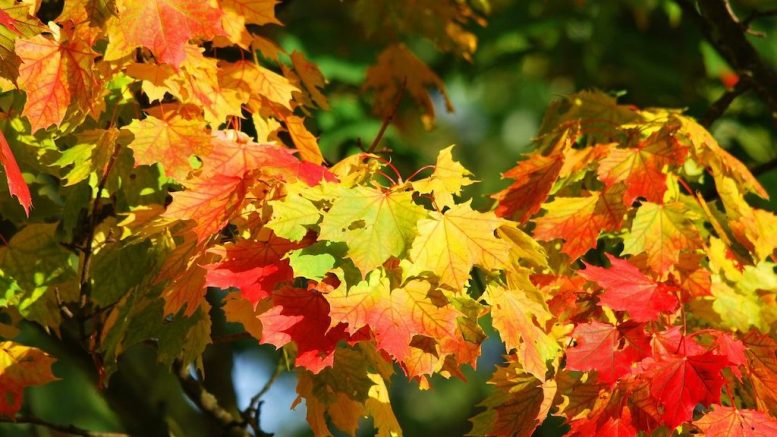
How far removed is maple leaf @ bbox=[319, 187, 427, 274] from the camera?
1.85 metres

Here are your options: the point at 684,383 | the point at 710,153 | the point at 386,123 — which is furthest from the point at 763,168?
the point at 684,383

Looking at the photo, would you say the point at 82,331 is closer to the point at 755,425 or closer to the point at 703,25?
the point at 755,425

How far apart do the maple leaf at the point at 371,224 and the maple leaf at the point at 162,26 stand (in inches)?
18.3

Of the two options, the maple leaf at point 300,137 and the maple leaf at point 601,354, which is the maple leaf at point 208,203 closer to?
the maple leaf at point 300,137

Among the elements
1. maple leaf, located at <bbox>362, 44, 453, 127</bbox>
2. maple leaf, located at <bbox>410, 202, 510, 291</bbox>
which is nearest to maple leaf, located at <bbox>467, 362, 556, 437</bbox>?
maple leaf, located at <bbox>410, 202, 510, 291</bbox>

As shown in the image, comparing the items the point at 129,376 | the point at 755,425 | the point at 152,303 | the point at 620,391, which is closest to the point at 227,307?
the point at 152,303

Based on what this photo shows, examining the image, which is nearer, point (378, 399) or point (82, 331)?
point (378, 399)

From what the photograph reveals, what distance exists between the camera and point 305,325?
1969mm

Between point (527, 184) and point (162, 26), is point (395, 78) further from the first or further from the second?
point (162, 26)

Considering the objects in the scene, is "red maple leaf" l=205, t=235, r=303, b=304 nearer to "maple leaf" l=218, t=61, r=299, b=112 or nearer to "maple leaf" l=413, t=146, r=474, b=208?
"maple leaf" l=413, t=146, r=474, b=208

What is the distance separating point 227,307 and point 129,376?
1.42 meters

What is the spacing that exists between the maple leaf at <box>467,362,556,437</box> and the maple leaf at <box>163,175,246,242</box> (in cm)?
67

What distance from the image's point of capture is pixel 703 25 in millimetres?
3215

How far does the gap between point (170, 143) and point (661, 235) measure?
3.51 ft
